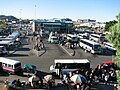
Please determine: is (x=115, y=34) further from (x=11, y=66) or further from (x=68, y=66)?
(x=11, y=66)

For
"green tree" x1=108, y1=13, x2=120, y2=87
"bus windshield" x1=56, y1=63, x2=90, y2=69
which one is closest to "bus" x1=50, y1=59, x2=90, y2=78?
"bus windshield" x1=56, y1=63, x2=90, y2=69

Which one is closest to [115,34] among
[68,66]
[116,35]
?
[116,35]

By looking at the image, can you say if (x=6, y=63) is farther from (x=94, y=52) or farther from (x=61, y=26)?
(x=61, y=26)

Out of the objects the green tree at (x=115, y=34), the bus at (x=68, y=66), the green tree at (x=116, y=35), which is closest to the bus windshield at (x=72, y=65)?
the bus at (x=68, y=66)

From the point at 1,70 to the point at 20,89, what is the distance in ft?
17.5

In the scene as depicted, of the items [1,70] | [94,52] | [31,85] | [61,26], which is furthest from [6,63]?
[61,26]

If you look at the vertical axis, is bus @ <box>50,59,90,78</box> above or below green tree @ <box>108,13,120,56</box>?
below

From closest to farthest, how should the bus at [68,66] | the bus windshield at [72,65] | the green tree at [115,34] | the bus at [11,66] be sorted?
the green tree at [115,34] → the bus at [68,66] → the bus windshield at [72,65] → the bus at [11,66]

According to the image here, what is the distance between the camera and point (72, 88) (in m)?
16.3

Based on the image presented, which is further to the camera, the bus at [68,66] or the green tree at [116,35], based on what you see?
the bus at [68,66]

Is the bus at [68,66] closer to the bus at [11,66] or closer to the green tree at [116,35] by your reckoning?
the bus at [11,66]

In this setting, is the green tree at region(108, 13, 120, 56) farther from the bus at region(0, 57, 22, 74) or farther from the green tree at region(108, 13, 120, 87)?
the bus at region(0, 57, 22, 74)

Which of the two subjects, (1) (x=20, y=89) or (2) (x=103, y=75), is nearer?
(1) (x=20, y=89)

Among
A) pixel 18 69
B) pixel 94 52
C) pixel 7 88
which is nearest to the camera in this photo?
pixel 7 88
